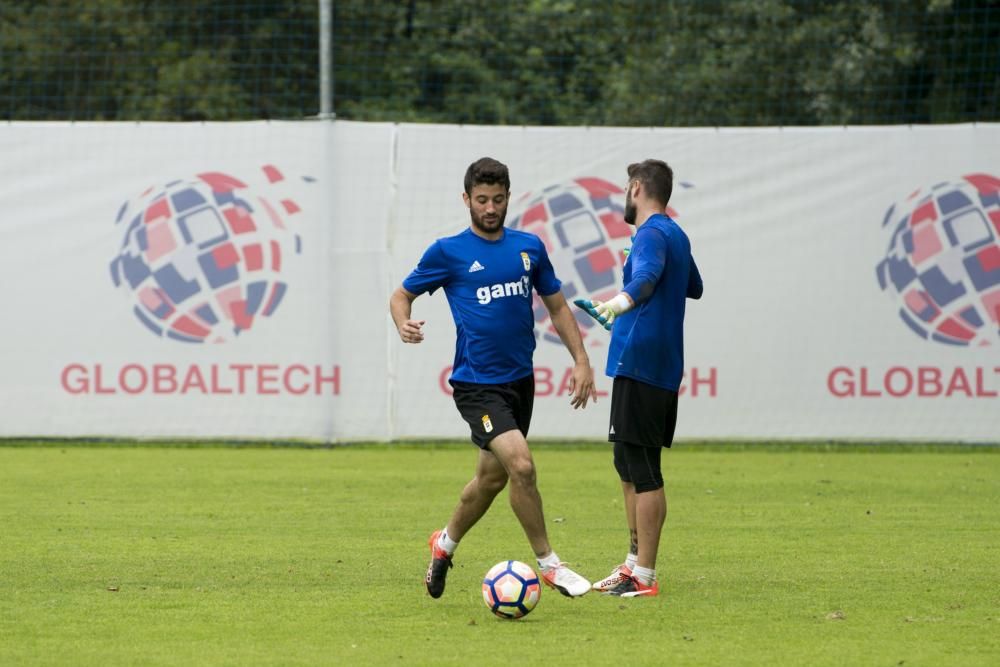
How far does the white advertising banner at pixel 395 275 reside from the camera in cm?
1562

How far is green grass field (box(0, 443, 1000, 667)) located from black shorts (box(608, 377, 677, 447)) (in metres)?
0.75

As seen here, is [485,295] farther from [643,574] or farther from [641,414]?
[643,574]

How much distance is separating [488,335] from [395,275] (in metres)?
7.93

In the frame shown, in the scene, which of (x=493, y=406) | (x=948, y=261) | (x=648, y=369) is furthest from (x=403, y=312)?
(x=948, y=261)

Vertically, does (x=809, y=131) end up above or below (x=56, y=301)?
above

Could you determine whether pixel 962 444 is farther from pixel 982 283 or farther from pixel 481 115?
pixel 481 115

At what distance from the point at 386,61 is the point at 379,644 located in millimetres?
20496

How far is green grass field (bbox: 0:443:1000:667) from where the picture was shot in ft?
21.5

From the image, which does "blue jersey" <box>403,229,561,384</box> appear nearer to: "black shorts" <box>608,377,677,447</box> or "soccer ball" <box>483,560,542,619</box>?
"black shorts" <box>608,377,677,447</box>

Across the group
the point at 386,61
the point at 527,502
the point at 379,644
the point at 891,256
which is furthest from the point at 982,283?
the point at 386,61

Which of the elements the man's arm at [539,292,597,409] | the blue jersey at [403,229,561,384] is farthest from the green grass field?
the blue jersey at [403,229,561,384]

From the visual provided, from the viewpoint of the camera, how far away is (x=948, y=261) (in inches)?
612

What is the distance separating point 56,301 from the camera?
1570 cm

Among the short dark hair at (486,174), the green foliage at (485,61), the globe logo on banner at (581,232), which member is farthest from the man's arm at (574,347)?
the green foliage at (485,61)
